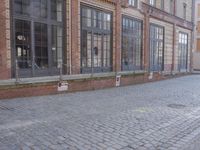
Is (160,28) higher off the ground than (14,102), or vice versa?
(160,28)

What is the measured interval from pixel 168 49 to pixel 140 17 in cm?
594

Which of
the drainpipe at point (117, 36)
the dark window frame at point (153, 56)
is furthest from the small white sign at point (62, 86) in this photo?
the dark window frame at point (153, 56)

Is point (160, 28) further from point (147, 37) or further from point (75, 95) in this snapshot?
point (75, 95)

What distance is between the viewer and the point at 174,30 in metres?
24.3

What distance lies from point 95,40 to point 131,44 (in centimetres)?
385

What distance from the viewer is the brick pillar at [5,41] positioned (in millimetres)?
10297

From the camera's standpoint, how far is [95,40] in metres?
15.1

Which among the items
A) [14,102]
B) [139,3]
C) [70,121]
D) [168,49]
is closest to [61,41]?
[14,102]

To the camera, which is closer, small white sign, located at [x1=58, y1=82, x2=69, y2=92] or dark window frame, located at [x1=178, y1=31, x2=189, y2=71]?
small white sign, located at [x1=58, y1=82, x2=69, y2=92]

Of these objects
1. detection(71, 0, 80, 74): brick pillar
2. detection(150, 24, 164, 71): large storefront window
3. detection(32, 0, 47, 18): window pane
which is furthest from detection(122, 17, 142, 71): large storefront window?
detection(32, 0, 47, 18): window pane

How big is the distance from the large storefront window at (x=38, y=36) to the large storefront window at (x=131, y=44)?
217 inches

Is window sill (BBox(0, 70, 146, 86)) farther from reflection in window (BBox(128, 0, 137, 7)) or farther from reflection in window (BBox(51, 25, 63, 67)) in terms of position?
reflection in window (BBox(128, 0, 137, 7))

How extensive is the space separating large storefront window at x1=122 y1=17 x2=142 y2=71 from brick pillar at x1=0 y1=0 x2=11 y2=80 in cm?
825

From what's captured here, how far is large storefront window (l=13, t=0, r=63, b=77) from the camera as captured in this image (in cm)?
1122
